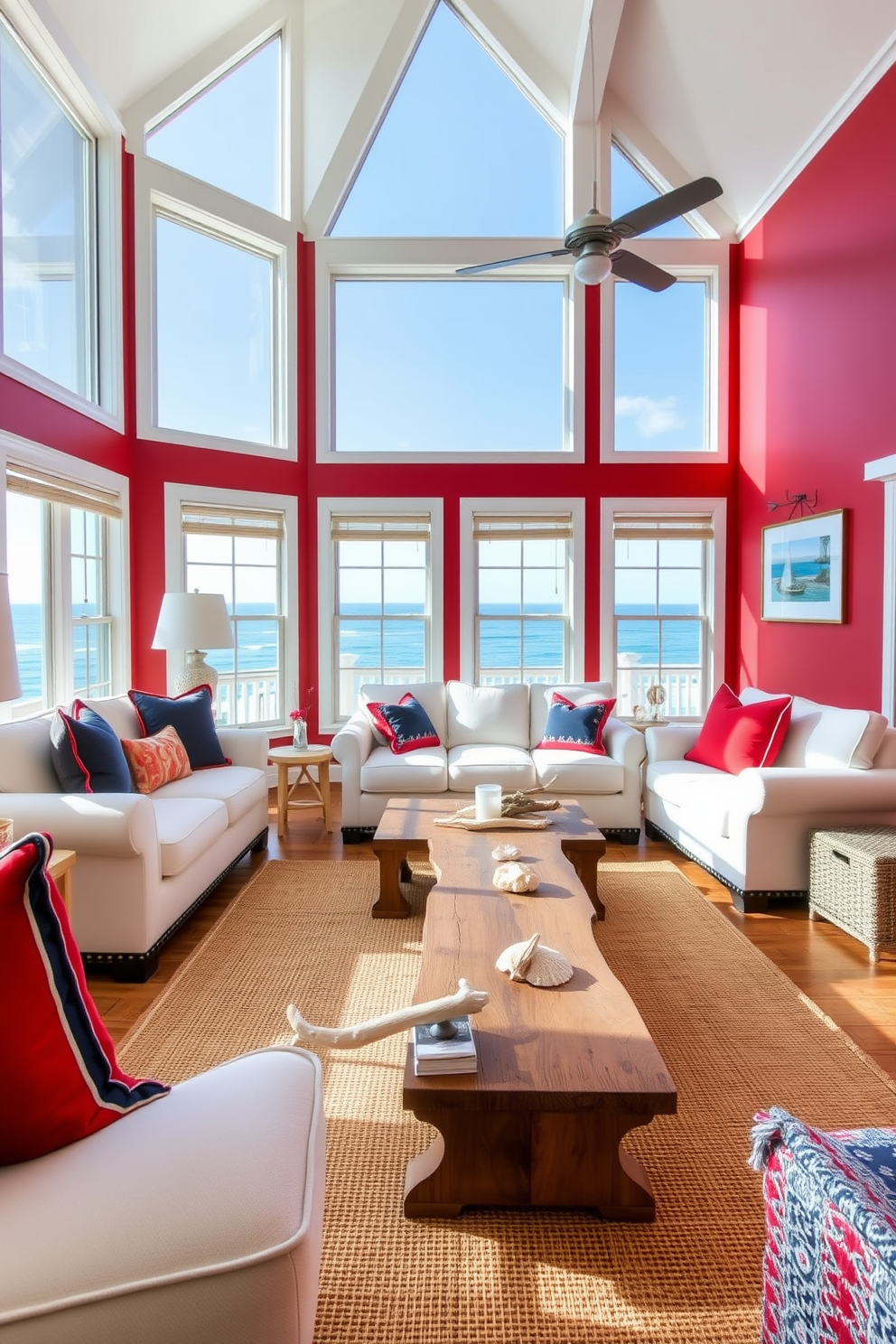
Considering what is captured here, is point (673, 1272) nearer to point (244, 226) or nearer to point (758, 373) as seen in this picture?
point (758, 373)

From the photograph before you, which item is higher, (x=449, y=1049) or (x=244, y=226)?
(x=244, y=226)

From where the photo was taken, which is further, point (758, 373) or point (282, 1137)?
point (758, 373)

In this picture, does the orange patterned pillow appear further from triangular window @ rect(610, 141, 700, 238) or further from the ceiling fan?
triangular window @ rect(610, 141, 700, 238)

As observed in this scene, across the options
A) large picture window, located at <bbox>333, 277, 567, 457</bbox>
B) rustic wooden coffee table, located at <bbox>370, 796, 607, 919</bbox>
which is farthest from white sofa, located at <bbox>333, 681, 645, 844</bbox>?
large picture window, located at <bbox>333, 277, 567, 457</bbox>

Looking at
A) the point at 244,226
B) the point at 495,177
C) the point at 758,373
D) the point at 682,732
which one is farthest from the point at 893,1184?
the point at 495,177

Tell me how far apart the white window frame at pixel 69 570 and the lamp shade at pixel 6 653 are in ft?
5.94

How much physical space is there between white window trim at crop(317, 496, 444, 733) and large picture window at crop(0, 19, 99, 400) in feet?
6.53

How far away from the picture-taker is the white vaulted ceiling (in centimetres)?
475

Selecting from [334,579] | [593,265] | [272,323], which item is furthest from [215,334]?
[593,265]

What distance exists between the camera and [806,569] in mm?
5500

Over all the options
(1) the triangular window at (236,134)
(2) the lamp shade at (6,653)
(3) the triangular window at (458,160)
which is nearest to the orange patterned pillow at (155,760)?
(2) the lamp shade at (6,653)

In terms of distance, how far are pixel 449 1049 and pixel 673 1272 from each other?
0.67 meters

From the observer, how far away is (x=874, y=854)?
3365mm

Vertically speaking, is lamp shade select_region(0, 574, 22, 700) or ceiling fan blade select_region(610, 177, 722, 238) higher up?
ceiling fan blade select_region(610, 177, 722, 238)
